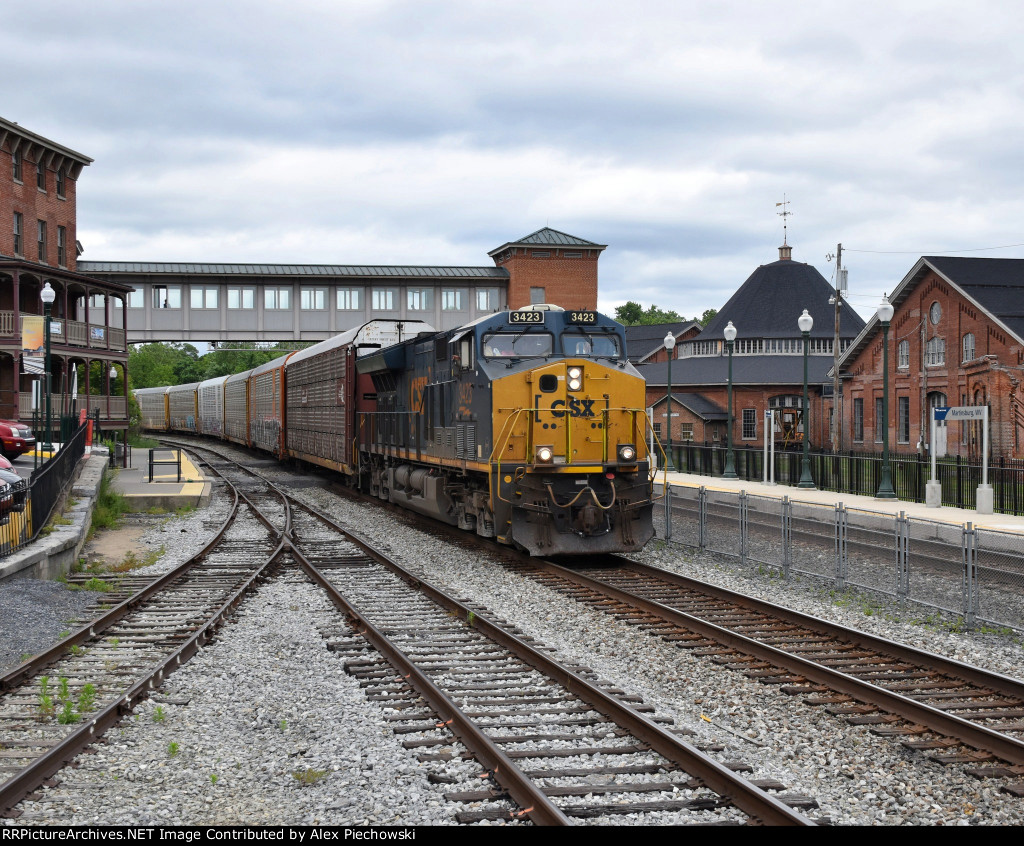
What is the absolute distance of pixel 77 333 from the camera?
3866cm

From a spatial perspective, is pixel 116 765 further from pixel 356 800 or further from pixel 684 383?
pixel 684 383

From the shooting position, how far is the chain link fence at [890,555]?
11.0 meters

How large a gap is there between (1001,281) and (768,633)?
Result: 123ft

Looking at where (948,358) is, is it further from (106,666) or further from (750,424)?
(106,666)

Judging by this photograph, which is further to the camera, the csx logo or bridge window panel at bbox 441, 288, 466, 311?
bridge window panel at bbox 441, 288, 466, 311

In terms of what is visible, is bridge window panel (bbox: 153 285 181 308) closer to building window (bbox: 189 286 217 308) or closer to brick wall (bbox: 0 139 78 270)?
building window (bbox: 189 286 217 308)

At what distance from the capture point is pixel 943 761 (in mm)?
6434

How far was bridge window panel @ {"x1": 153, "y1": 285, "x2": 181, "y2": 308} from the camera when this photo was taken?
182 feet

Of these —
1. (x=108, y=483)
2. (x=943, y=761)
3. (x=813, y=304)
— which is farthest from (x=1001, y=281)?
(x=943, y=761)

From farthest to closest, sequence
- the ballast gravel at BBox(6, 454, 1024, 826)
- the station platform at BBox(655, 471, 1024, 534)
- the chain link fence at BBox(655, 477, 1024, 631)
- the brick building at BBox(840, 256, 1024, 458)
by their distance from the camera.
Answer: the brick building at BBox(840, 256, 1024, 458)
the station platform at BBox(655, 471, 1024, 534)
the chain link fence at BBox(655, 477, 1024, 631)
the ballast gravel at BBox(6, 454, 1024, 826)

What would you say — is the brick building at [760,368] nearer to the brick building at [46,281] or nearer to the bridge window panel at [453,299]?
the bridge window panel at [453,299]

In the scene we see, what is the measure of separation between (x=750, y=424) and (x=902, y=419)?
1397 cm

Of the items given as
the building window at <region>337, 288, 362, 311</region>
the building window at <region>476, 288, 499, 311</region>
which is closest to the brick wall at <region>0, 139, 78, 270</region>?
the building window at <region>337, 288, 362, 311</region>

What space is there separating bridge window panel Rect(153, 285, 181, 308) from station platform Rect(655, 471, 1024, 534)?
1380 inches
